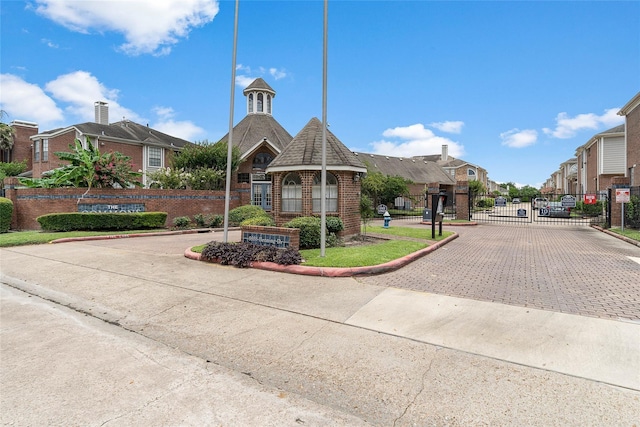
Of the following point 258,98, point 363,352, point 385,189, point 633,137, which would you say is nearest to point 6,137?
point 258,98

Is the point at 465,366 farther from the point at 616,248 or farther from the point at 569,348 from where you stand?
the point at 616,248

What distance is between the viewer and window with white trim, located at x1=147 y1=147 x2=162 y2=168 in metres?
33.3

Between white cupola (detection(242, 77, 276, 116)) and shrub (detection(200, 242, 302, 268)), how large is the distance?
28810mm

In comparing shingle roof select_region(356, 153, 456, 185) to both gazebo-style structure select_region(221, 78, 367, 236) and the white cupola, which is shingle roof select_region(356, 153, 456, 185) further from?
gazebo-style structure select_region(221, 78, 367, 236)

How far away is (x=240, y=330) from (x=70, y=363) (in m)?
1.93

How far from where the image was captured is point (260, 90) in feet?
119

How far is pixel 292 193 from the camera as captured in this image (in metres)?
14.0

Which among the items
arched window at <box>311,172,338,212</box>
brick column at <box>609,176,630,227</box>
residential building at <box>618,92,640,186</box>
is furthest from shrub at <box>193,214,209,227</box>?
residential building at <box>618,92,640,186</box>

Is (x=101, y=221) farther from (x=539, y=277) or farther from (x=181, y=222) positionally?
(x=539, y=277)

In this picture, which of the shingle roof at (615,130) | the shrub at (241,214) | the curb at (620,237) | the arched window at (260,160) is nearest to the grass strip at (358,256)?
the curb at (620,237)

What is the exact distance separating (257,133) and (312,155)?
20831 mm

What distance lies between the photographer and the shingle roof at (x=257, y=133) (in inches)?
1240

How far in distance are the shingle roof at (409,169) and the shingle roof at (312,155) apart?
27735 millimetres

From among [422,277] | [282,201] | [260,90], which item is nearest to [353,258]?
[422,277]
